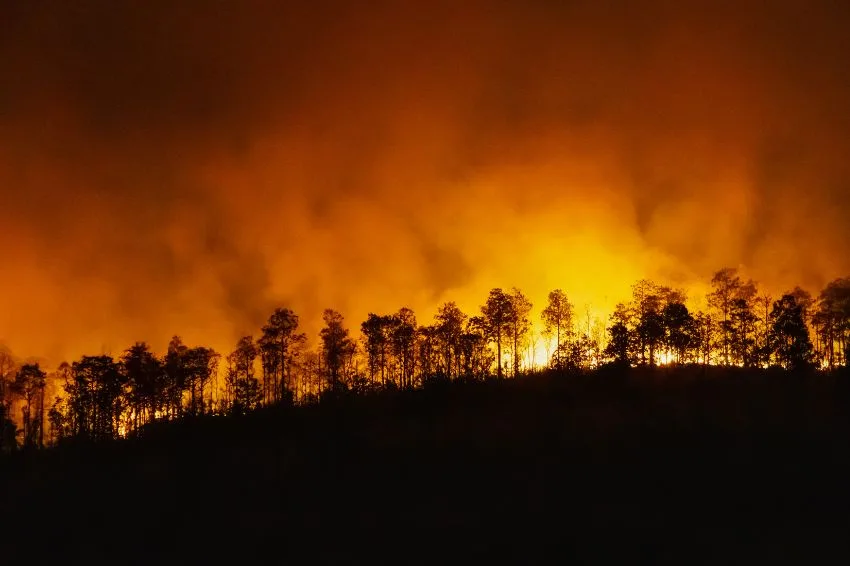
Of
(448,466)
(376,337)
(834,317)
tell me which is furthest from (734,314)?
(448,466)

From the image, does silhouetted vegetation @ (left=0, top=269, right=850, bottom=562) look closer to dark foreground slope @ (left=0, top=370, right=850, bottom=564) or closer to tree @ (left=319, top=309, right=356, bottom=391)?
dark foreground slope @ (left=0, top=370, right=850, bottom=564)

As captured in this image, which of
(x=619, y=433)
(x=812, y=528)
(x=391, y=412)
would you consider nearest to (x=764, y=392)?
(x=619, y=433)

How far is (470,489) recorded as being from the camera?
1133 centimetres

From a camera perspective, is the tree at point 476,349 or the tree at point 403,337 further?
the tree at point 403,337

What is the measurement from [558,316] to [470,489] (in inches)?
1801

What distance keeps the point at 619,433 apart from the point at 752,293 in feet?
165

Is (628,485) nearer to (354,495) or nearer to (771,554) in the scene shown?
(771,554)

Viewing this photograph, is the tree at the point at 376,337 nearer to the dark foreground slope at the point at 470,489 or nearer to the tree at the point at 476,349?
the tree at the point at 476,349

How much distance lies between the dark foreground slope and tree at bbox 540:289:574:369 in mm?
39277

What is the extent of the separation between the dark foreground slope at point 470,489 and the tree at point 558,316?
129 ft

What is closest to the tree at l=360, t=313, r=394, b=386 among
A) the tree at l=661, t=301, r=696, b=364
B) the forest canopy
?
the forest canopy

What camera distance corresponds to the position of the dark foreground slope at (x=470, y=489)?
9.93 m

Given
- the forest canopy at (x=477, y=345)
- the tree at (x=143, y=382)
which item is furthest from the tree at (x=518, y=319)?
the tree at (x=143, y=382)

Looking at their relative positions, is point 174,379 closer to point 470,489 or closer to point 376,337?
point 376,337
